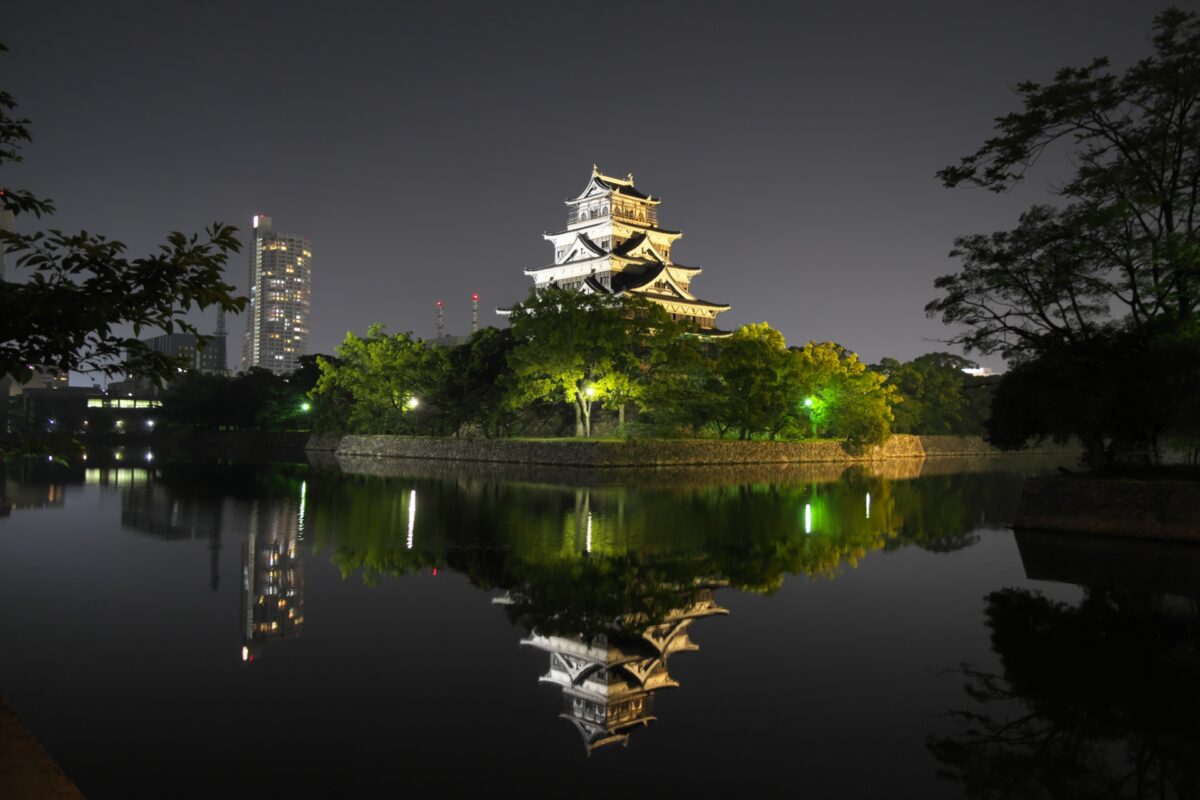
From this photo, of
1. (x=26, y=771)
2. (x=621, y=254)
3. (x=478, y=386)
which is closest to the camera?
(x=26, y=771)

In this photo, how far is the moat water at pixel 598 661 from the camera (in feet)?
19.9

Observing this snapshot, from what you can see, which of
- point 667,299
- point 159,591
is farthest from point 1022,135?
point 667,299

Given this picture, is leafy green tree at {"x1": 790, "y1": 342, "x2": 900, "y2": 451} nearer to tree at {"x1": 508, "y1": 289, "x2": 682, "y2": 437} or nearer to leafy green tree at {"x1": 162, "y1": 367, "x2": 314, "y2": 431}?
tree at {"x1": 508, "y1": 289, "x2": 682, "y2": 437}

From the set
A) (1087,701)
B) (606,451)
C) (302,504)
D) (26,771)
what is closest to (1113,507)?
(1087,701)

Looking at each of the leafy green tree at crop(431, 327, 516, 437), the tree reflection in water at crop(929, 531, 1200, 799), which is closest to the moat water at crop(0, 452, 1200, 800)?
the tree reflection in water at crop(929, 531, 1200, 799)

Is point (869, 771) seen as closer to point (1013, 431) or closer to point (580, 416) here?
point (1013, 431)

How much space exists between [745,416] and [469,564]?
35006mm

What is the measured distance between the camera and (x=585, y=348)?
42.8 metres

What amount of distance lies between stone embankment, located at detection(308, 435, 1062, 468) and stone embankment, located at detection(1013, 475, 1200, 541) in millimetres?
23325

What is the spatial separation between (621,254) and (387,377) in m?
19.2

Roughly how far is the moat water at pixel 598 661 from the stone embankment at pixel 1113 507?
2.92 ft

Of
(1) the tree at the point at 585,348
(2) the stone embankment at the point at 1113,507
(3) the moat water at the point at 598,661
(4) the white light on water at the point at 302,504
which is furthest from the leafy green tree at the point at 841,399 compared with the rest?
(3) the moat water at the point at 598,661

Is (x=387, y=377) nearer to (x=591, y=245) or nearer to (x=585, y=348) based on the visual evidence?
(x=585, y=348)

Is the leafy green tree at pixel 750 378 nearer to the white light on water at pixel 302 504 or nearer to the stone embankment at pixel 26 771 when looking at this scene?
the white light on water at pixel 302 504
